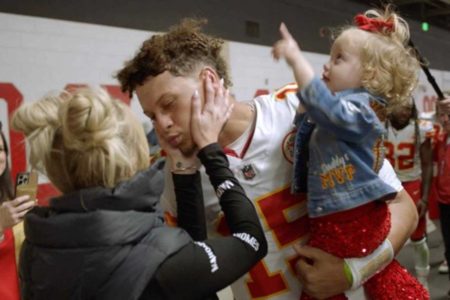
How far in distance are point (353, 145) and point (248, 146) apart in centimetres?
31

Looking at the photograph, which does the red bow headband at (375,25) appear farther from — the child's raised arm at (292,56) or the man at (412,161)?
the man at (412,161)

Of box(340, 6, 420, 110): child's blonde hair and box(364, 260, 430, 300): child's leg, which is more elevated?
box(340, 6, 420, 110): child's blonde hair

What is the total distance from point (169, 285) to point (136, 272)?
3.2 inches

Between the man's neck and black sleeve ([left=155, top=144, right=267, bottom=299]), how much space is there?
0.21m

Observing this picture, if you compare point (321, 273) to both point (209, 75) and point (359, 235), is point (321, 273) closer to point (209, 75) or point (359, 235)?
point (359, 235)

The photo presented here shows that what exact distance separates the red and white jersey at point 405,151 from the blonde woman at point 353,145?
2868mm

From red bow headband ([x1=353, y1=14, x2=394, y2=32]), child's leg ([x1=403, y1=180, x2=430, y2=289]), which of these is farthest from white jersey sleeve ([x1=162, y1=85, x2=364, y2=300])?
child's leg ([x1=403, y1=180, x2=430, y2=289])

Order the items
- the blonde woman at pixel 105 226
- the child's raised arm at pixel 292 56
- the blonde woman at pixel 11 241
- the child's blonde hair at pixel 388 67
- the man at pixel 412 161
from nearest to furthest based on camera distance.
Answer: the blonde woman at pixel 105 226 < the child's raised arm at pixel 292 56 < the child's blonde hair at pixel 388 67 < the blonde woman at pixel 11 241 < the man at pixel 412 161

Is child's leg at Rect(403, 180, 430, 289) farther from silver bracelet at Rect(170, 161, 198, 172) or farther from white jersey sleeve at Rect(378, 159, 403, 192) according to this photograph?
silver bracelet at Rect(170, 161, 198, 172)

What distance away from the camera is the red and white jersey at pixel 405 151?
13.5 feet

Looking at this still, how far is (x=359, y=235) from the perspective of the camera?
49.3 inches

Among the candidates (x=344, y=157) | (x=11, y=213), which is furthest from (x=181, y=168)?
(x=11, y=213)

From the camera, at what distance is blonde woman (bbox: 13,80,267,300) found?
3.18ft

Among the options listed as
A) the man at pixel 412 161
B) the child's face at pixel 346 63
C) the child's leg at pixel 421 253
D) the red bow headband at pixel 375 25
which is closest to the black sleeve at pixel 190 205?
the child's face at pixel 346 63
